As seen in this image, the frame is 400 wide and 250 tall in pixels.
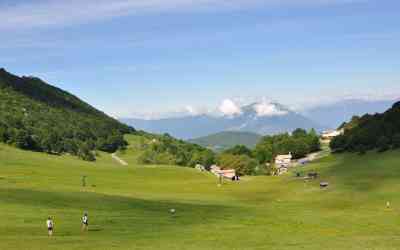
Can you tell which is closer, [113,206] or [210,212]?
[210,212]

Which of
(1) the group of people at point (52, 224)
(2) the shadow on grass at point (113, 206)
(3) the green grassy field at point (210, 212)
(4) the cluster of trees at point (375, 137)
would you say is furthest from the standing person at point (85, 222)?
(4) the cluster of trees at point (375, 137)

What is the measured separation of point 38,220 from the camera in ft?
225

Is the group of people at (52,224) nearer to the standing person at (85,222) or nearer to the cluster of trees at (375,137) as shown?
the standing person at (85,222)

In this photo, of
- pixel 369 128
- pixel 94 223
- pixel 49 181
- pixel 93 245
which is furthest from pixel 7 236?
pixel 369 128

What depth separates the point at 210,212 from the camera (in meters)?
84.2

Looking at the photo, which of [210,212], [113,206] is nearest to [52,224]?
[113,206]

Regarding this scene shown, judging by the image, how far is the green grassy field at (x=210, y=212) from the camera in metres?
56.1

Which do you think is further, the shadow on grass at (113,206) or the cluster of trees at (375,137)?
the cluster of trees at (375,137)

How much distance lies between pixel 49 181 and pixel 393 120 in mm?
114836

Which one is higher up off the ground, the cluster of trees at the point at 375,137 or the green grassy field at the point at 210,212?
the cluster of trees at the point at 375,137

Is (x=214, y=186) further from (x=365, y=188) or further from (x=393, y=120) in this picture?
(x=393, y=120)

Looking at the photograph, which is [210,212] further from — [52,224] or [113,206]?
[52,224]

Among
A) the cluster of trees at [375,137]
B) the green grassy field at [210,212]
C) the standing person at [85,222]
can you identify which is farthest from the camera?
the cluster of trees at [375,137]

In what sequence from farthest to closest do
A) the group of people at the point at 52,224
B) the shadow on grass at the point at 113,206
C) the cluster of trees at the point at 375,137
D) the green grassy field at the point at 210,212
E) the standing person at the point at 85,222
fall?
the cluster of trees at the point at 375,137 → the shadow on grass at the point at 113,206 → the standing person at the point at 85,222 → the group of people at the point at 52,224 → the green grassy field at the point at 210,212
